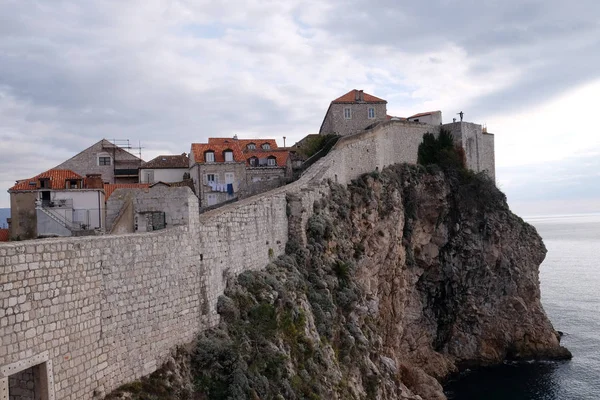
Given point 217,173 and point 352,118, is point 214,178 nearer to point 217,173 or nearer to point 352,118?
point 217,173

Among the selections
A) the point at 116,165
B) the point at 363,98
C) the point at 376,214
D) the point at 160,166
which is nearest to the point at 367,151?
the point at 376,214

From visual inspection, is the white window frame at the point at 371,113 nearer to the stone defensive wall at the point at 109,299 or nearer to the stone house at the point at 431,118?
the stone house at the point at 431,118

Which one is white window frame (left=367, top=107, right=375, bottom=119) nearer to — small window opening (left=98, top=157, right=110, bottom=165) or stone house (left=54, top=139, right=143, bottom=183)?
stone house (left=54, top=139, right=143, bottom=183)

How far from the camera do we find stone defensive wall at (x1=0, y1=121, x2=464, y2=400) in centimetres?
879

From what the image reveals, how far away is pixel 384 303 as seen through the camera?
37062mm

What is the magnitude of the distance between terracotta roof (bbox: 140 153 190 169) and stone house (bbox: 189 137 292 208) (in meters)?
1.95

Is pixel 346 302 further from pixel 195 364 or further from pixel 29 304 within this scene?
pixel 29 304

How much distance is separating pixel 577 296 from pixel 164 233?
227 feet

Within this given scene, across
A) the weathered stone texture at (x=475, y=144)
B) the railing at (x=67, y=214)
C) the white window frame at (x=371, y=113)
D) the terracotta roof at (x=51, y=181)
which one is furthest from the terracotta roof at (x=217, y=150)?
the weathered stone texture at (x=475, y=144)

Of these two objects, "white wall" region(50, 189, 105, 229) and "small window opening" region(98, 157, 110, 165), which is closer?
"white wall" region(50, 189, 105, 229)

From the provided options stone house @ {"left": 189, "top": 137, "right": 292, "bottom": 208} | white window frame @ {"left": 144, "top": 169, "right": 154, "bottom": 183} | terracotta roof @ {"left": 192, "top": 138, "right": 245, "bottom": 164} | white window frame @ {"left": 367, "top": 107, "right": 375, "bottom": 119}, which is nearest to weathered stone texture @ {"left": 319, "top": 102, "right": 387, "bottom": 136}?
white window frame @ {"left": 367, "top": 107, "right": 375, "bottom": 119}

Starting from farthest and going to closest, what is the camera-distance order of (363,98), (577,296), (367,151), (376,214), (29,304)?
(577,296)
(363,98)
(367,151)
(376,214)
(29,304)

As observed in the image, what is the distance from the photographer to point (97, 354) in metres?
10.6

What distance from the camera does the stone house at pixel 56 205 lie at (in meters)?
24.2
